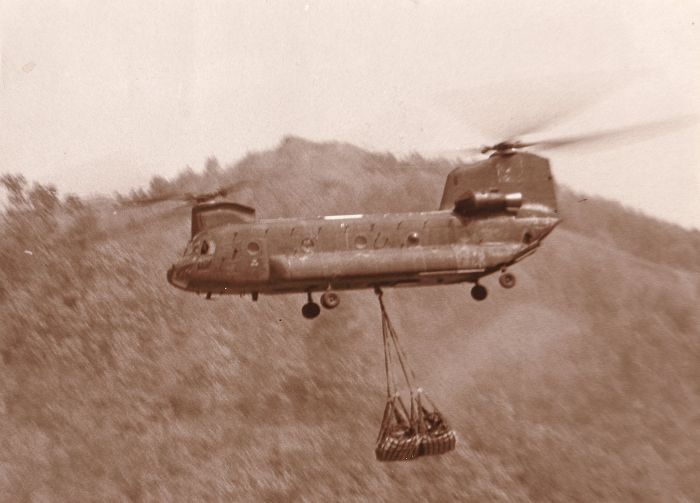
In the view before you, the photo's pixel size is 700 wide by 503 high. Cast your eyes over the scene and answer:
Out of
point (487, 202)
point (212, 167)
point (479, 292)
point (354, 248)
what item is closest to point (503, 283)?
point (479, 292)

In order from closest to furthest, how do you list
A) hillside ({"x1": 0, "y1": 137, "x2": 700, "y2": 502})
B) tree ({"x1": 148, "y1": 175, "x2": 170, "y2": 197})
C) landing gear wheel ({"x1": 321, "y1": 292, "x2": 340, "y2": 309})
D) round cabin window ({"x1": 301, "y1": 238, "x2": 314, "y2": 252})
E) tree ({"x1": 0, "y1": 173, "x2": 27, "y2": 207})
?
landing gear wheel ({"x1": 321, "y1": 292, "x2": 340, "y2": 309})
round cabin window ({"x1": 301, "y1": 238, "x2": 314, "y2": 252})
tree ({"x1": 0, "y1": 173, "x2": 27, "y2": 207})
tree ({"x1": 148, "y1": 175, "x2": 170, "y2": 197})
hillside ({"x1": 0, "y1": 137, "x2": 700, "y2": 502})

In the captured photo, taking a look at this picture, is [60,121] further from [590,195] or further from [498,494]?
[498,494]

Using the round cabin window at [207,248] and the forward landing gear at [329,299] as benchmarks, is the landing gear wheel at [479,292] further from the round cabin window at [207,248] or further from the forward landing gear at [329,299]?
the round cabin window at [207,248]

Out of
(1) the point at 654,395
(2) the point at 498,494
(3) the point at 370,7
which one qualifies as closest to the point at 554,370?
(1) the point at 654,395

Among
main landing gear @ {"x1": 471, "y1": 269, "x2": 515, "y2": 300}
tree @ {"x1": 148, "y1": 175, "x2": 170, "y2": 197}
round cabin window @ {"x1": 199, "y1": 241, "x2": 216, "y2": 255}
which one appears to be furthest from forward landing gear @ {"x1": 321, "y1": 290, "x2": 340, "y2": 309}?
tree @ {"x1": 148, "y1": 175, "x2": 170, "y2": 197}

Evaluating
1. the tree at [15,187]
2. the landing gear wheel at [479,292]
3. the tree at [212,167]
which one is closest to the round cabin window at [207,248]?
the tree at [212,167]

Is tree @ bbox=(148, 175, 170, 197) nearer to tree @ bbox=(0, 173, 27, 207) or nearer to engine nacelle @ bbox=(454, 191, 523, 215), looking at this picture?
tree @ bbox=(0, 173, 27, 207)

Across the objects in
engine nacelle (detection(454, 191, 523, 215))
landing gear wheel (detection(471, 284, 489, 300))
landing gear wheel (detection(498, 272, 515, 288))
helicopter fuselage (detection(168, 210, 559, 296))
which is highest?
engine nacelle (detection(454, 191, 523, 215))
